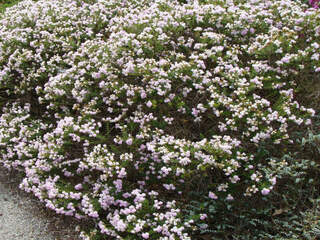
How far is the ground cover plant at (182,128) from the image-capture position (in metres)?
3.03

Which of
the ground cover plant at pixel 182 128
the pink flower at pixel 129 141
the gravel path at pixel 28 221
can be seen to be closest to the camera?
the ground cover plant at pixel 182 128

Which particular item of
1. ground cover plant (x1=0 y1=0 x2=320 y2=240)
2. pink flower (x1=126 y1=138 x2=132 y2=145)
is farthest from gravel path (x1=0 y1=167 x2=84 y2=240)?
pink flower (x1=126 y1=138 x2=132 y2=145)

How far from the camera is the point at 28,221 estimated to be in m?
3.67

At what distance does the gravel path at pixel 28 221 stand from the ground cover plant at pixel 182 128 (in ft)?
0.51

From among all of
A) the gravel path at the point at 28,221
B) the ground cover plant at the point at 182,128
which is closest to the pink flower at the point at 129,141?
the ground cover plant at the point at 182,128

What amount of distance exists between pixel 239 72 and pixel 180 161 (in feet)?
3.54

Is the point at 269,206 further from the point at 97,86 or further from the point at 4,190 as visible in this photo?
the point at 4,190

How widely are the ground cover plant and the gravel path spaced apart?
0.15 metres

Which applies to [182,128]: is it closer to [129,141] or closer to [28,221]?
[129,141]

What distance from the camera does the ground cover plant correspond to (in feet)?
9.95

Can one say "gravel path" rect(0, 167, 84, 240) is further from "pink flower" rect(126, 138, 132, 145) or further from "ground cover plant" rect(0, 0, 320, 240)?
"pink flower" rect(126, 138, 132, 145)

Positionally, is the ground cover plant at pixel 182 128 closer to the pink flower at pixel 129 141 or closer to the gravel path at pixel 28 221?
the pink flower at pixel 129 141

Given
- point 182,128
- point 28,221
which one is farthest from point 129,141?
point 28,221

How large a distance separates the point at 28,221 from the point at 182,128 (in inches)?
72.9
